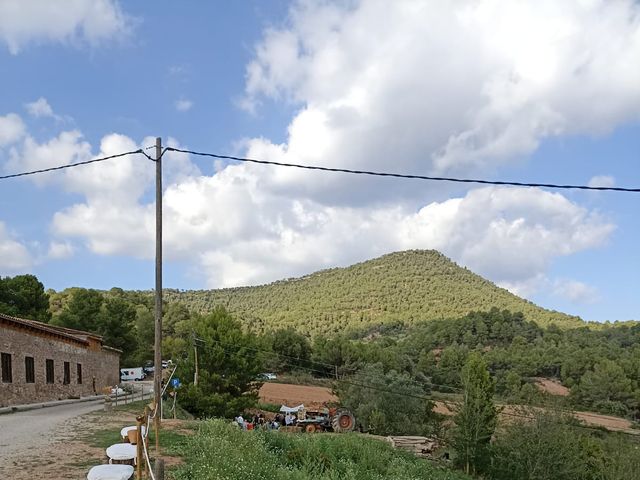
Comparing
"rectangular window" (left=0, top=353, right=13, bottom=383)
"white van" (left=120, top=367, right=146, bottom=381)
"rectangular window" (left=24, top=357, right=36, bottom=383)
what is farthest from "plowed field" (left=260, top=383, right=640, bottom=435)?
"rectangular window" (left=0, top=353, right=13, bottom=383)

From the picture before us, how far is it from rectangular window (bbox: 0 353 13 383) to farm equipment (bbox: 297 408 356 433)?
14733 millimetres

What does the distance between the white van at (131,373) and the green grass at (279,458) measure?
46.0 metres

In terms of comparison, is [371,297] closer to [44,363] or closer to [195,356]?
[195,356]

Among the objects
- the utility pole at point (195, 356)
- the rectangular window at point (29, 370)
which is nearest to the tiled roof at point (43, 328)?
the rectangular window at point (29, 370)

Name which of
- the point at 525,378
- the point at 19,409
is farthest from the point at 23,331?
the point at 525,378

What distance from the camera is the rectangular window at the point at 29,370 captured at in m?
27.9

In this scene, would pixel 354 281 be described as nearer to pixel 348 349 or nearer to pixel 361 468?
pixel 348 349

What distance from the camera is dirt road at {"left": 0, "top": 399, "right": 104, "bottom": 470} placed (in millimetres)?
12414

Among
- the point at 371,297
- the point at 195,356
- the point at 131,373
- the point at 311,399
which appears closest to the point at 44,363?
the point at 195,356

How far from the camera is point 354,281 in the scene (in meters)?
140

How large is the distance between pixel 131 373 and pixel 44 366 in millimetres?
31272

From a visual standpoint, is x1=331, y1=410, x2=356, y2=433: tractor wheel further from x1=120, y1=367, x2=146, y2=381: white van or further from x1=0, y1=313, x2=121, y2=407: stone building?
x1=120, y1=367, x2=146, y2=381: white van

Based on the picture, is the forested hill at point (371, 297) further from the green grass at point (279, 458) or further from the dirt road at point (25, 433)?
the green grass at point (279, 458)

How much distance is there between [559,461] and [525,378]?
38.1 metres
